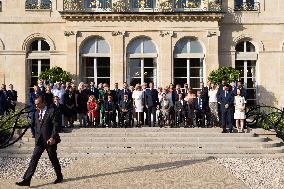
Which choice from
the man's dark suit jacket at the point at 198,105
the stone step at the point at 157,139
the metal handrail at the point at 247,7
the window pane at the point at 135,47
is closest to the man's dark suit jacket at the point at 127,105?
the stone step at the point at 157,139

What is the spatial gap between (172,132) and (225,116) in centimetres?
203

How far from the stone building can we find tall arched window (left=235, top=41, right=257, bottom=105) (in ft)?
0.19

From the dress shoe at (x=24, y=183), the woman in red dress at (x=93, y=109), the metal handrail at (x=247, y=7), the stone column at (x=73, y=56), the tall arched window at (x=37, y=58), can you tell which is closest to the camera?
the dress shoe at (x=24, y=183)

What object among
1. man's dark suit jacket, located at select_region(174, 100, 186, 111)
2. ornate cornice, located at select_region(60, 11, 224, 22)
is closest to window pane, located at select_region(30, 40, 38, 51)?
ornate cornice, located at select_region(60, 11, 224, 22)

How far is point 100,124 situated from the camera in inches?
725

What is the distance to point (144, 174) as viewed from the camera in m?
11.6

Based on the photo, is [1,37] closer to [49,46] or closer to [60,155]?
[49,46]

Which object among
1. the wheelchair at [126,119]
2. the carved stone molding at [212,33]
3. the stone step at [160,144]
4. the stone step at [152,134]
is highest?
the carved stone molding at [212,33]

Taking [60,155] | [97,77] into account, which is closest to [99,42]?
[97,77]

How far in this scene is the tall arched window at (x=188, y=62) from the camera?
25734mm

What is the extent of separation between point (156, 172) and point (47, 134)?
3.04 m

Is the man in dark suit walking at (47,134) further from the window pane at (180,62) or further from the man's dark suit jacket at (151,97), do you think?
the window pane at (180,62)

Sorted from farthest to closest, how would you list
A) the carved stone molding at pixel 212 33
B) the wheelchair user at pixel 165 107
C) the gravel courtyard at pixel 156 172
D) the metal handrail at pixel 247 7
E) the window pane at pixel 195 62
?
the metal handrail at pixel 247 7
the window pane at pixel 195 62
the carved stone molding at pixel 212 33
the wheelchair user at pixel 165 107
the gravel courtyard at pixel 156 172

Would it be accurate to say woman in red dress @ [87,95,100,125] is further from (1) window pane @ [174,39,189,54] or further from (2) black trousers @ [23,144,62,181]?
(1) window pane @ [174,39,189,54]
